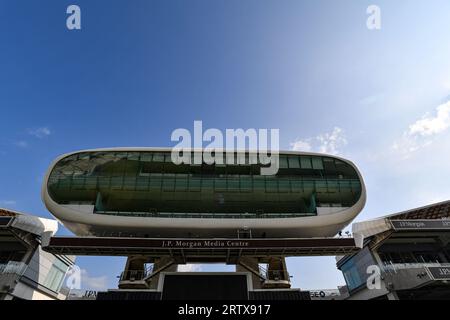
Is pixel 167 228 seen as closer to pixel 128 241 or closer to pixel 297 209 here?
pixel 128 241

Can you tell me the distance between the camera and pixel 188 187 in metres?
34.7

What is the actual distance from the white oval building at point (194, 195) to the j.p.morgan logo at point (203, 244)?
3.81m

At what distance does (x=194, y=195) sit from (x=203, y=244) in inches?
310

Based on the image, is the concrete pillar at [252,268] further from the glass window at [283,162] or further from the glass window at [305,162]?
the glass window at [305,162]

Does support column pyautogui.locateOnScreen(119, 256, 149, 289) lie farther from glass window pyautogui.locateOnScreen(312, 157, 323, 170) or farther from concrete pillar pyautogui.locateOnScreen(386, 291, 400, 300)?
concrete pillar pyautogui.locateOnScreen(386, 291, 400, 300)

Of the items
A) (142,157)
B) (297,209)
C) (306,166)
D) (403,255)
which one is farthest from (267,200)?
(403,255)

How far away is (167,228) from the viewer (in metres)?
32.1

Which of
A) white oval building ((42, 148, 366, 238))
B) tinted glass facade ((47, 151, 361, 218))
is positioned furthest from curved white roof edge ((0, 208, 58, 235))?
tinted glass facade ((47, 151, 361, 218))

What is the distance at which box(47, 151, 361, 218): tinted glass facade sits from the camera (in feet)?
112

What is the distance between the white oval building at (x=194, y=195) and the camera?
32.4 meters

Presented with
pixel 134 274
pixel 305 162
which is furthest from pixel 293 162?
pixel 134 274

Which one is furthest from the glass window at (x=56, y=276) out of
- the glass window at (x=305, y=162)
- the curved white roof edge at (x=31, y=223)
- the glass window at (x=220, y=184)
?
the glass window at (x=305, y=162)

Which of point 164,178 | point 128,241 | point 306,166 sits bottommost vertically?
point 128,241

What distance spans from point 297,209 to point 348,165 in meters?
9.41
